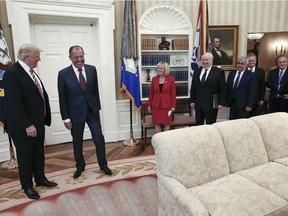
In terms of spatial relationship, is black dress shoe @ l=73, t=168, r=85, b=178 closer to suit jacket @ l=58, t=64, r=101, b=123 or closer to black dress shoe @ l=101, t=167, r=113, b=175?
black dress shoe @ l=101, t=167, r=113, b=175

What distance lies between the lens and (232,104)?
3486mm

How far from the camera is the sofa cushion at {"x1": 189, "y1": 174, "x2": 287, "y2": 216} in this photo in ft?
4.83

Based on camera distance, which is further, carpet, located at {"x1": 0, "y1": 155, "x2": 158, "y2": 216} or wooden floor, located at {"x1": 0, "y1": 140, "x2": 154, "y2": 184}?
wooden floor, located at {"x1": 0, "y1": 140, "x2": 154, "y2": 184}

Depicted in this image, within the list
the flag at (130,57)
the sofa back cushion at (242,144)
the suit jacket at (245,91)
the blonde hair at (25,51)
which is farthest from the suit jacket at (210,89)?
the blonde hair at (25,51)

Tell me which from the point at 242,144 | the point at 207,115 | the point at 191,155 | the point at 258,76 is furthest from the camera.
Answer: the point at 258,76

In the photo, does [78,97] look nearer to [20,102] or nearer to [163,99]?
[20,102]

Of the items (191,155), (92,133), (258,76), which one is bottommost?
(92,133)

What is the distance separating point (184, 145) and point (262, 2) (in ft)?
12.5

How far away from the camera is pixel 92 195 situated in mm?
2326

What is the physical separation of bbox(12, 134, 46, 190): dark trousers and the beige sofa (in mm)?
1255

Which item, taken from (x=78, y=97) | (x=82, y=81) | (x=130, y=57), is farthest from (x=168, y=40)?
(x=78, y=97)

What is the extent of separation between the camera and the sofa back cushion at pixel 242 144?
197cm

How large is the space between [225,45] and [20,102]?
362 centimetres

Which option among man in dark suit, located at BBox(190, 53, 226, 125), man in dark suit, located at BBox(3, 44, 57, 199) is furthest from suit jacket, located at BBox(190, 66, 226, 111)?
man in dark suit, located at BBox(3, 44, 57, 199)
